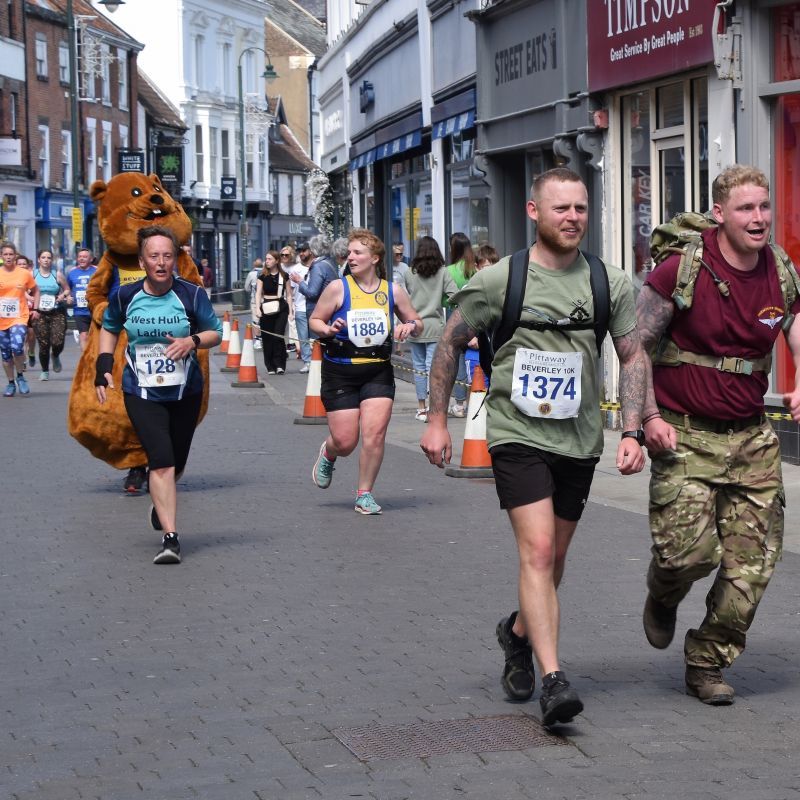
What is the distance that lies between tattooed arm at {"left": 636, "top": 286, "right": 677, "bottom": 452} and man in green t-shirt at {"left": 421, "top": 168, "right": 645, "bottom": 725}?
0.16 ft

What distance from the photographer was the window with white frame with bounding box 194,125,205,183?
82.5 m

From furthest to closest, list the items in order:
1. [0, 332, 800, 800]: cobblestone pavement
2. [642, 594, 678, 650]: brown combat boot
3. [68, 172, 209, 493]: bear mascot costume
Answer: [68, 172, 209, 493]: bear mascot costume, [642, 594, 678, 650]: brown combat boot, [0, 332, 800, 800]: cobblestone pavement

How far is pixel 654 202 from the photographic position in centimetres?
1595

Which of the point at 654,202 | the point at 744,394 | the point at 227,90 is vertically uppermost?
the point at 227,90

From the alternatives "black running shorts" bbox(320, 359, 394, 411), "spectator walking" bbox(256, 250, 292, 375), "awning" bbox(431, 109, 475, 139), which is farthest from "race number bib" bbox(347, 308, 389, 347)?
"spectator walking" bbox(256, 250, 292, 375)

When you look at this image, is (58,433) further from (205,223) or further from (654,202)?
(205,223)

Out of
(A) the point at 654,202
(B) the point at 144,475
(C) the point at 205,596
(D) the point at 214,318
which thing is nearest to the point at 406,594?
(C) the point at 205,596

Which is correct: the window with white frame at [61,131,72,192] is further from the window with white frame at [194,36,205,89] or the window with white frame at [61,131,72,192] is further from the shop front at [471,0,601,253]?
the shop front at [471,0,601,253]

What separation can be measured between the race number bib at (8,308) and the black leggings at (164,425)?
1248cm

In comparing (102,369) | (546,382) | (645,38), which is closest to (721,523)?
(546,382)

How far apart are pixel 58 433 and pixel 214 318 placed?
24.6 feet

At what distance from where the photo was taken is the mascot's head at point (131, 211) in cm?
1196

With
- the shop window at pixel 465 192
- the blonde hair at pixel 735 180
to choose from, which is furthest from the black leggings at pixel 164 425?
the shop window at pixel 465 192

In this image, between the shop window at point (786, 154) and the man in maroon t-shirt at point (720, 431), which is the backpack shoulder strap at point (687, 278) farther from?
the shop window at point (786, 154)
